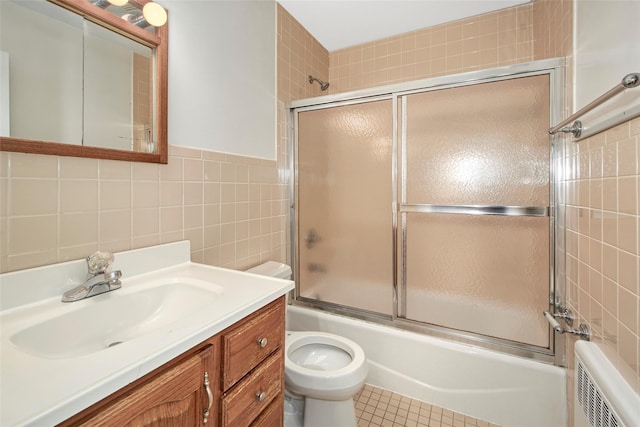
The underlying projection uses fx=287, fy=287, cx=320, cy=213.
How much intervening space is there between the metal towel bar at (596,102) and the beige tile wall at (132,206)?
4.68 ft

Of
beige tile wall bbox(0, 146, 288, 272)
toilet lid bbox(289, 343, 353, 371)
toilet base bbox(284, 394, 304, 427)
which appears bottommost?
toilet base bbox(284, 394, 304, 427)

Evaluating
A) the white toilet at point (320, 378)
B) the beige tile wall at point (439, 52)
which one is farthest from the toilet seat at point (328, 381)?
A: the beige tile wall at point (439, 52)

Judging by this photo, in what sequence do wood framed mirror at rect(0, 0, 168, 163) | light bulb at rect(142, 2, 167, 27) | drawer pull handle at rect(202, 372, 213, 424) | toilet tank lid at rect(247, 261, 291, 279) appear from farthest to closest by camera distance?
toilet tank lid at rect(247, 261, 291, 279) < light bulb at rect(142, 2, 167, 27) < wood framed mirror at rect(0, 0, 168, 163) < drawer pull handle at rect(202, 372, 213, 424)

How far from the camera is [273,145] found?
186 cm

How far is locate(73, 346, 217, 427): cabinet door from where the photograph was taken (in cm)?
51

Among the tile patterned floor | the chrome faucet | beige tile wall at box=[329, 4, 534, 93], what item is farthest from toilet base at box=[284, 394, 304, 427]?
beige tile wall at box=[329, 4, 534, 93]

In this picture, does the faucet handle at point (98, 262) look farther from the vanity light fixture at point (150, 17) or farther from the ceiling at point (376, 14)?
the ceiling at point (376, 14)

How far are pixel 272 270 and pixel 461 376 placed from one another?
1.17 m

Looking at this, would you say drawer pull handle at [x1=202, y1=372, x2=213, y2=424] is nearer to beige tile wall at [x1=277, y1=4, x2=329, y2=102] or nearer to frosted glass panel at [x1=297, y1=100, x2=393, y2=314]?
frosted glass panel at [x1=297, y1=100, x2=393, y2=314]

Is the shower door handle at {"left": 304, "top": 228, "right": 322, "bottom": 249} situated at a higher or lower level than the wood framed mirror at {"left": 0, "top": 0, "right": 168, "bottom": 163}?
lower

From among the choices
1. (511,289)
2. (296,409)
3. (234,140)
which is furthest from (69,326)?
(511,289)

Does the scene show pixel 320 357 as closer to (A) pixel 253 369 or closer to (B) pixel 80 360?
(A) pixel 253 369

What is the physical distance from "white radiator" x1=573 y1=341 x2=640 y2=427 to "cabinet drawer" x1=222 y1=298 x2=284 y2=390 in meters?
0.95

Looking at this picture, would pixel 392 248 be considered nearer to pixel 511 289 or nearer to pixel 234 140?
pixel 511 289
